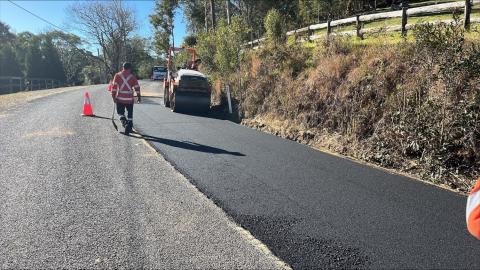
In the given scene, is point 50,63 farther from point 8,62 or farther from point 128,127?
point 128,127

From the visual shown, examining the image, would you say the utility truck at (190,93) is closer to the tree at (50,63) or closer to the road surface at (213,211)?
the road surface at (213,211)

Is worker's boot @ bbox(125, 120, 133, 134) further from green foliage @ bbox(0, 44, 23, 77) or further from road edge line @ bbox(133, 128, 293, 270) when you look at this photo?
green foliage @ bbox(0, 44, 23, 77)

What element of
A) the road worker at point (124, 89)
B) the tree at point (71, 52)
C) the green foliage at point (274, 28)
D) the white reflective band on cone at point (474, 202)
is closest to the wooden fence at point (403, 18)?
the green foliage at point (274, 28)

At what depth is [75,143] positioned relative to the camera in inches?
376

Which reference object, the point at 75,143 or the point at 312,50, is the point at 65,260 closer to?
the point at 75,143

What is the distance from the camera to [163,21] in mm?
→ 53750

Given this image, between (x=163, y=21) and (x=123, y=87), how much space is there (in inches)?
1761

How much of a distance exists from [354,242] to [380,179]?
9.53 ft

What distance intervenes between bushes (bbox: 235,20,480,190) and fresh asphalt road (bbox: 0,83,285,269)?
4.31 metres

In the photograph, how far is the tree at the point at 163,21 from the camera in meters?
51.8

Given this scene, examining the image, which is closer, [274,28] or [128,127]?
[128,127]

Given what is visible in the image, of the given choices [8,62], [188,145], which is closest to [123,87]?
[188,145]

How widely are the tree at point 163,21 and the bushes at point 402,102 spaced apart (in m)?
41.6

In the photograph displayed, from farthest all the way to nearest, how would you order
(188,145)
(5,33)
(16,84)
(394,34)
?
(5,33), (16,84), (394,34), (188,145)
